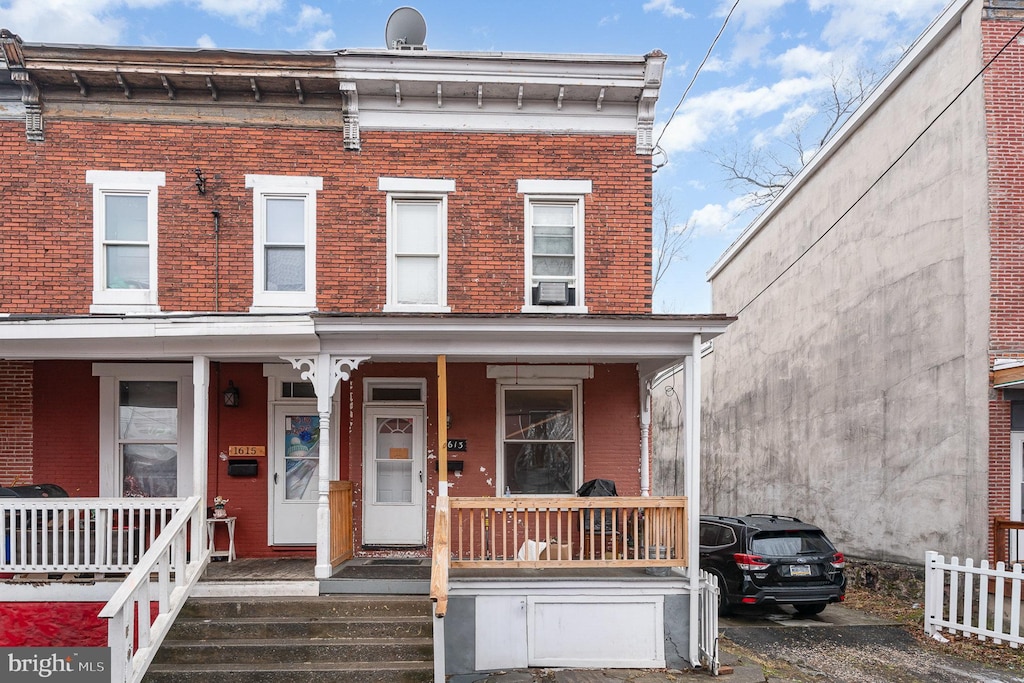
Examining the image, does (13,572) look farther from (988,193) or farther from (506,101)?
(988,193)

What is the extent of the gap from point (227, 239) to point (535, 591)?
6.49 meters

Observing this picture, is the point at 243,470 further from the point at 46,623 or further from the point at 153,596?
the point at 46,623

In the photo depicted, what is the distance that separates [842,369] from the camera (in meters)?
14.3

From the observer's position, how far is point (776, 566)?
10.1 m

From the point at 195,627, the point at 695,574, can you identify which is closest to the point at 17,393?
the point at 195,627

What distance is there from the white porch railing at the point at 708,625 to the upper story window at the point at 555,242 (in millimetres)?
4220

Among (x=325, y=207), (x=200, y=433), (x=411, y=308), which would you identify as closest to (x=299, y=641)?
(x=200, y=433)

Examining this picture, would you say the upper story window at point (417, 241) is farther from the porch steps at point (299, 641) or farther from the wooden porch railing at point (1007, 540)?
the wooden porch railing at point (1007, 540)

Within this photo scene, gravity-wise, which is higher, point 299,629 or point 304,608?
point 304,608

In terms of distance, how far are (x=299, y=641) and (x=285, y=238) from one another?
5.58 m

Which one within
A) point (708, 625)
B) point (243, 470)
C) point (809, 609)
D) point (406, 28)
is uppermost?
point (406, 28)

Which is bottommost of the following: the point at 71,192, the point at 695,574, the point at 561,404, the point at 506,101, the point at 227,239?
the point at 695,574

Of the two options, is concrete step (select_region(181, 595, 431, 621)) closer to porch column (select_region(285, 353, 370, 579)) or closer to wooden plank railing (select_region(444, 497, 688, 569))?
porch column (select_region(285, 353, 370, 579))

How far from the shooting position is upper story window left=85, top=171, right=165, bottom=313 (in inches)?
398
